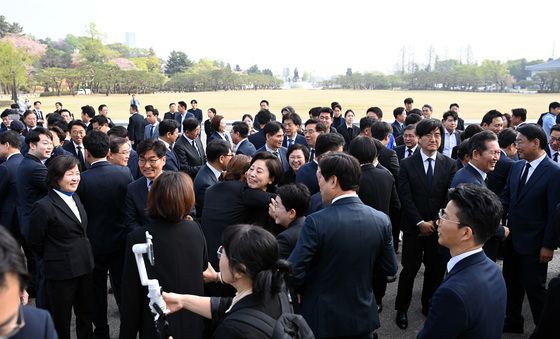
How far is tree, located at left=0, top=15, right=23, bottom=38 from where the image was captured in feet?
231

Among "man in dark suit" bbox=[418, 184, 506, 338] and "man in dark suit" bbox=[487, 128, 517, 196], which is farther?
"man in dark suit" bbox=[487, 128, 517, 196]

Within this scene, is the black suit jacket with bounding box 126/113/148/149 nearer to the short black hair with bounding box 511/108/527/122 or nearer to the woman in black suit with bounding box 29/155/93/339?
the short black hair with bounding box 511/108/527/122

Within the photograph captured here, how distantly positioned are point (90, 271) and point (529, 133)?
3765mm

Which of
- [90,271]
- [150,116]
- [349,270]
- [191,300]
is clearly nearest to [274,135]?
[90,271]

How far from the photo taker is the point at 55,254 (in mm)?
3379

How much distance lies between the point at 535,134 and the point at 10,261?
390 cm

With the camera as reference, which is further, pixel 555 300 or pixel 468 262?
pixel 468 262

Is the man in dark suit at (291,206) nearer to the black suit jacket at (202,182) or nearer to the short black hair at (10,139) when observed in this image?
the black suit jacket at (202,182)

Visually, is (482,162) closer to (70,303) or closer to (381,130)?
(381,130)

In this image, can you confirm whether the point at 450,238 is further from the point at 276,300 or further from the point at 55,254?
the point at 55,254

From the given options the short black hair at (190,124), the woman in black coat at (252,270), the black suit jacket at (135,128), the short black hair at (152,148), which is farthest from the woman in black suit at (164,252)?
the black suit jacket at (135,128)

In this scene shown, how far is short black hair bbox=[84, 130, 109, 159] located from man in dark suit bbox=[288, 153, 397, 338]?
219 centimetres

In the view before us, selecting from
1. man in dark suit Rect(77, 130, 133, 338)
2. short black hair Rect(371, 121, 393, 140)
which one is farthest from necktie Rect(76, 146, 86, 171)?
short black hair Rect(371, 121, 393, 140)

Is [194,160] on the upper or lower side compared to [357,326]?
upper
